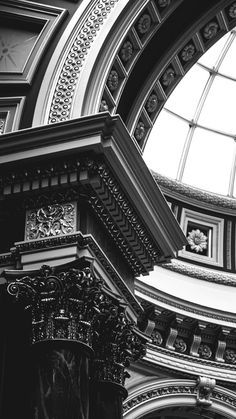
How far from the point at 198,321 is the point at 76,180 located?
306 inches

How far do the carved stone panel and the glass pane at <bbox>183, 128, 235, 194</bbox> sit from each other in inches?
360

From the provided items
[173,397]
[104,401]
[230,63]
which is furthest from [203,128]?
[104,401]

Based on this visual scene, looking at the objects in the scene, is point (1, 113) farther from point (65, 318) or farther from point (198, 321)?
point (198, 321)

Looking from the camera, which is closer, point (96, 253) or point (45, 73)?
point (96, 253)

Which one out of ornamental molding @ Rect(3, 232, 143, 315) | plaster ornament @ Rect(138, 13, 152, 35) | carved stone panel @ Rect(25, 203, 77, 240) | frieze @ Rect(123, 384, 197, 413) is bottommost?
ornamental molding @ Rect(3, 232, 143, 315)

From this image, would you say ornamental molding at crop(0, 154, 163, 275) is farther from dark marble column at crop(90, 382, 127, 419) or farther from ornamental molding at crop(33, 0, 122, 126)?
dark marble column at crop(90, 382, 127, 419)

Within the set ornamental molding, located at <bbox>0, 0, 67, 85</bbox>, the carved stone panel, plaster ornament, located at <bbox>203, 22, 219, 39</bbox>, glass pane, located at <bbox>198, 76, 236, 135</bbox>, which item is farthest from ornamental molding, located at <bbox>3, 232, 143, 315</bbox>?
glass pane, located at <bbox>198, 76, 236, 135</bbox>

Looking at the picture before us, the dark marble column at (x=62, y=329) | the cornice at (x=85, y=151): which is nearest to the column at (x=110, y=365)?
the dark marble column at (x=62, y=329)

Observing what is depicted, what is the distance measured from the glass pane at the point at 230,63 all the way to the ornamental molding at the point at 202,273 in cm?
353

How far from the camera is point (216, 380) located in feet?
52.4

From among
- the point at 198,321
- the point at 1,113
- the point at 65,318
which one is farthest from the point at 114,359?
the point at 198,321

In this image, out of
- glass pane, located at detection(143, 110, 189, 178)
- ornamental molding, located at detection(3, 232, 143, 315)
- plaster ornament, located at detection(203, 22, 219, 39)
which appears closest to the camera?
ornamental molding, located at detection(3, 232, 143, 315)

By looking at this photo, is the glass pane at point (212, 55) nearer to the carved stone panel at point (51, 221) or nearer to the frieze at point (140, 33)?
the frieze at point (140, 33)

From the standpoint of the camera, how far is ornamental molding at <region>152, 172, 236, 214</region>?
1698 centimetres
